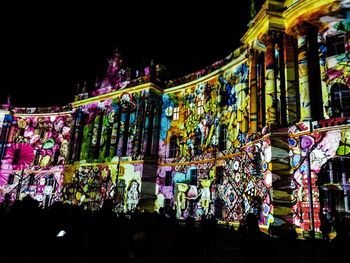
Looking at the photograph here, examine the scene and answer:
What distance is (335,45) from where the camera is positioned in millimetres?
17750

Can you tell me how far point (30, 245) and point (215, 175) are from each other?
70.4 feet

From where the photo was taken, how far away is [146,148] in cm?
3130

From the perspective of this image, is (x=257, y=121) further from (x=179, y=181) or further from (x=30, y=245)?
(x=30, y=245)

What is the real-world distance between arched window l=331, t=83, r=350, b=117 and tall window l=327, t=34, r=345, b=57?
6.70 ft

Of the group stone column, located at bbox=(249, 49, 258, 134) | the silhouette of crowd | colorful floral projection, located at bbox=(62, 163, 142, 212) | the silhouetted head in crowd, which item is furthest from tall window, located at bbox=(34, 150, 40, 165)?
the silhouetted head in crowd

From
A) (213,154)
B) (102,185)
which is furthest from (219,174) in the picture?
(102,185)

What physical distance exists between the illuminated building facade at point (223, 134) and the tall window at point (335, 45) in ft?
0.20

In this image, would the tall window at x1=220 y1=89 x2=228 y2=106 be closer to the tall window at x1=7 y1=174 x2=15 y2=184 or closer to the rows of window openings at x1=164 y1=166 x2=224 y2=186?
the rows of window openings at x1=164 y1=166 x2=224 y2=186

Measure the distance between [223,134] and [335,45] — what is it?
1151 centimetres

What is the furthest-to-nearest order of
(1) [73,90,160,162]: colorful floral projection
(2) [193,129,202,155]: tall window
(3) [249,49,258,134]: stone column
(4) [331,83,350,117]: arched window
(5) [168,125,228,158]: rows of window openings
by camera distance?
(1) [73,90,160,162]: colorful floral projection < (2) [193,129,202,155]: tall window < (5) [168,125,228,158]: rows of window openings < (3) [249,49,258,134]: stone column < (4) [331,83,350,117]: arched window

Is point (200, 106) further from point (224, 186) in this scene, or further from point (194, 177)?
point (224, 186)

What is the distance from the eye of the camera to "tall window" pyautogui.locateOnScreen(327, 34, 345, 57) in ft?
57.3

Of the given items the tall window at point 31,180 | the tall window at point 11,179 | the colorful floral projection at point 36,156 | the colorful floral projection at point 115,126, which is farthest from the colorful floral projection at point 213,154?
the tall window at point 11,179

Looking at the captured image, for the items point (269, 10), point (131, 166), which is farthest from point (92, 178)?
point (269, 10)
